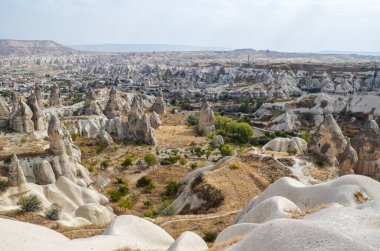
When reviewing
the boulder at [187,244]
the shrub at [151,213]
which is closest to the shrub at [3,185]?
the shrub at [151,213]

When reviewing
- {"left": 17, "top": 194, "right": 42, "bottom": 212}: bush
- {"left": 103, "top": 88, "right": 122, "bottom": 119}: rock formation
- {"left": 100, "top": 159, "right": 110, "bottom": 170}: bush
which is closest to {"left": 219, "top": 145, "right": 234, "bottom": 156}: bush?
{"left": 100, "top": 159, "right": 110, "bottom": 170}: bush

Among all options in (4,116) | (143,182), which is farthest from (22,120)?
(143,182)

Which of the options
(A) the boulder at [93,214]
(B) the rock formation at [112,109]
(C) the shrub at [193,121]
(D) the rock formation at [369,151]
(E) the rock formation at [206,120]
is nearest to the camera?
(A) the boulder at [93,214]

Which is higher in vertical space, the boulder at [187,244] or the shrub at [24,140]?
the boulder at [187,244]

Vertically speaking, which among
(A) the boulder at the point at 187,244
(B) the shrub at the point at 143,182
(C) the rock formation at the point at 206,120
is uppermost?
(A) the boulder at the point at 187,244

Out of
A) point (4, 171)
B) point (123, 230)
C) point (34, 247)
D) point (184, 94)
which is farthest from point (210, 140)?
point (184, 94)

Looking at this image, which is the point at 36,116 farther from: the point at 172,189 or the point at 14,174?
the point at 14,174

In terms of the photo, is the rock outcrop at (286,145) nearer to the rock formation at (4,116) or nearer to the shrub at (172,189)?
the shrub at (172,189)

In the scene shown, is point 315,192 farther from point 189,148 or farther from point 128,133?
point 128,133
